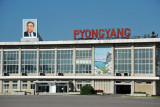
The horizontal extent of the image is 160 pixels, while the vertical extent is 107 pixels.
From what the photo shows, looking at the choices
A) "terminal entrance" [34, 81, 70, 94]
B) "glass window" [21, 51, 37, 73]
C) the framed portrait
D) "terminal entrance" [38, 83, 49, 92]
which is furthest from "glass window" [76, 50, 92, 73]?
the framed portrait

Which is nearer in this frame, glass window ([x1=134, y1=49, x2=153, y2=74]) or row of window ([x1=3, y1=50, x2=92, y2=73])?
glass window ([x1=134, y1=49, x2=153, y2=74])

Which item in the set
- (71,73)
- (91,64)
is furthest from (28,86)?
(91,64)

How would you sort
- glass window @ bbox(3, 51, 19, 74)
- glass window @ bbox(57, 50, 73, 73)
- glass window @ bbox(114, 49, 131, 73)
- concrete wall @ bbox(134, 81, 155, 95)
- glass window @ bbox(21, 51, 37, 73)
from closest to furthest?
concrete wall @ bbox(134, 81, 155, 95) → glass window @ bbox(114, 49, 131, 73) → glass window @ bbox(57, 50, 73, 73) → glass window @ bbox(21, 51, 37, 73) → glass window @ bbox(3, 51, 19, 74)

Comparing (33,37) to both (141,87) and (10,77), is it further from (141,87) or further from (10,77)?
(141,87)

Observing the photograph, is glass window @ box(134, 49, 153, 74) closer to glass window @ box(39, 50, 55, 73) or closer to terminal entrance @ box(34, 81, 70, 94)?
terminal entrance @ box(34, 81, 70, 94)

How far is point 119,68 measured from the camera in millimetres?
71062

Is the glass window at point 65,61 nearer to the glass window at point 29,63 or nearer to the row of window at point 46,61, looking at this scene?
the row of window at point 46,61

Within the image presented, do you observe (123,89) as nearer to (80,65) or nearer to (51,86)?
(80,65)

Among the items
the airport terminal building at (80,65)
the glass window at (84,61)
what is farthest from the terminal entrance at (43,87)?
the glass window at (84,61)

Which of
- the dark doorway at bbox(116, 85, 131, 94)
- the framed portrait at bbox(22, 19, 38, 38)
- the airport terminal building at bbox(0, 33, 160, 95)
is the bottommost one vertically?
the dark doorway at bbox(116, 85, 131, 94)

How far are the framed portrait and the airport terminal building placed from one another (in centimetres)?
160

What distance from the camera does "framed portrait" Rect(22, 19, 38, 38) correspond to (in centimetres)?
7725

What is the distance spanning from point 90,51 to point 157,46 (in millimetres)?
15837

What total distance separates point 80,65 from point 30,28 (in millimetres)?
16303
